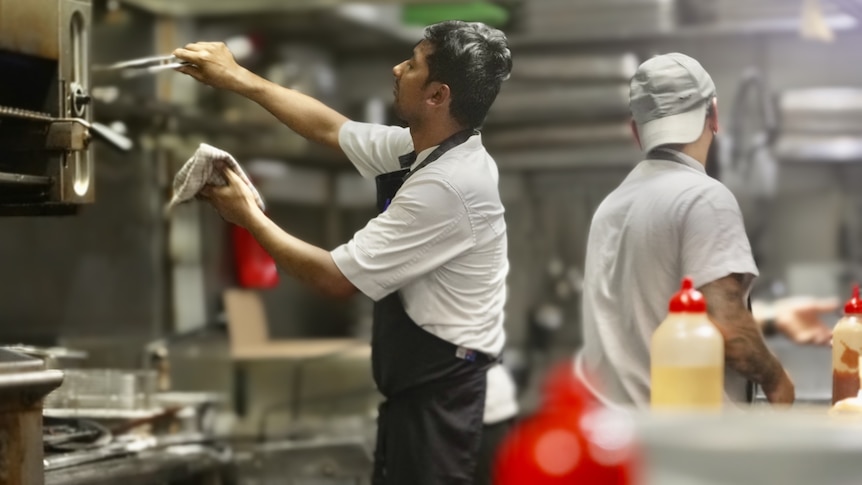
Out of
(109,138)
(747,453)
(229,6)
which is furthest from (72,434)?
(229,6)

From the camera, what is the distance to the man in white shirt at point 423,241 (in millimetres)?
2002

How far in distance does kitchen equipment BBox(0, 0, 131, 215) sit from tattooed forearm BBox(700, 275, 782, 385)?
1379mm

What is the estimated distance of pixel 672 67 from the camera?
190 cm

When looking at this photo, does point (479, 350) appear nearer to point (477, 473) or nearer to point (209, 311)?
point (477, 473)

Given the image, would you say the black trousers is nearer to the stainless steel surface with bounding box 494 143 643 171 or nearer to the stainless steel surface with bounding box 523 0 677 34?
the stainless steel surface with bounding box 494 143 643 171

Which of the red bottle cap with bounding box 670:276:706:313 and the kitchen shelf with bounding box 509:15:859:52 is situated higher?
the kitchen shelf with bounding box 509:15:859:52

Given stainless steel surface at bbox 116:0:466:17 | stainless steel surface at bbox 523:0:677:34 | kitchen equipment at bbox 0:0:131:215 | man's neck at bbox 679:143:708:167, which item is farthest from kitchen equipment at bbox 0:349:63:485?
stainless steel surface at bbox 523:0:677:34

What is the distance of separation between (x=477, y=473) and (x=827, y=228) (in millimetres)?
2924

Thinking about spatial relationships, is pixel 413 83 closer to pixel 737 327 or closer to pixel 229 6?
pixel 737 327

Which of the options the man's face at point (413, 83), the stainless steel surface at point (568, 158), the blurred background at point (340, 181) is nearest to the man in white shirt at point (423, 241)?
the man's face at point (413, 83)

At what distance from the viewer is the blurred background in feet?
12.0

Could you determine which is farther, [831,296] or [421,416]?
[831,296]

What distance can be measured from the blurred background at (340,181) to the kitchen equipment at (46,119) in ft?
2.92

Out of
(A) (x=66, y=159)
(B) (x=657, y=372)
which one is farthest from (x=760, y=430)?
(A) (x=66, y=159)
